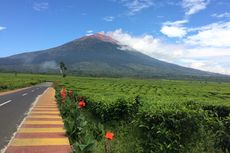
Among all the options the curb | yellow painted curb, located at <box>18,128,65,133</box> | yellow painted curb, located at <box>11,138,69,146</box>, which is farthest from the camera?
yellow painted curb, located at <box>18,128,65,133</box>

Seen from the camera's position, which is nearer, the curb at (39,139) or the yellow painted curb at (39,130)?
the curb at (39,139)

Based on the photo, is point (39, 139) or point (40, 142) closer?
point (40, 142)

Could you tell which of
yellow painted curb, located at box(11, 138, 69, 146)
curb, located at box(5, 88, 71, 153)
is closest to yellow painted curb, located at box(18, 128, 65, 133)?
curb, located at box(5, 88, 71, 153)

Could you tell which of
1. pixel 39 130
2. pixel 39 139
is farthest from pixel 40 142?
pixel 39 130

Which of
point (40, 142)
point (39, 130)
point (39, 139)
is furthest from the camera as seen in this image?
point (39, 130)

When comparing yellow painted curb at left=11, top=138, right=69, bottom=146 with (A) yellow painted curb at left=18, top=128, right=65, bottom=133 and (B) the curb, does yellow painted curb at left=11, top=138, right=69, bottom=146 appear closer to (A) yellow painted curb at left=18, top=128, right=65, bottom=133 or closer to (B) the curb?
(B) the curb

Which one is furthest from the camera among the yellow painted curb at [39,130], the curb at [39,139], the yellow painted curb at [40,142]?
the yellow painted curb at [39,130]

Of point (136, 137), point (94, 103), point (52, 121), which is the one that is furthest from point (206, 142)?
point (52, 121)

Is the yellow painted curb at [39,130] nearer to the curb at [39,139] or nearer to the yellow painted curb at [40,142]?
the curb at [39,139]

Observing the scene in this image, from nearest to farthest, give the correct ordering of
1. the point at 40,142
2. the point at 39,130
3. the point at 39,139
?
1. the point at 40,142
2. the point at 39,139
3. the point at 39,130

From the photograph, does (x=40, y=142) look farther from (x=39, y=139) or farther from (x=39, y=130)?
(x=39, y=130)

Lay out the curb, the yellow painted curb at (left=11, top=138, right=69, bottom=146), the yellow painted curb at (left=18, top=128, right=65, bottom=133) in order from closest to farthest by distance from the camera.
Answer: the curb
the yellow painted curb at (left=11, top=138, right=69, bottom=146)
the yellow painted curb at (left=18, top=128, right=65, bottom=133)

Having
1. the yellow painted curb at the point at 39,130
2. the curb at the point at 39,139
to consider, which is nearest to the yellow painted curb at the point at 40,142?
the curb at the point at 39,139

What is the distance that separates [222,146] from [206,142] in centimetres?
37
